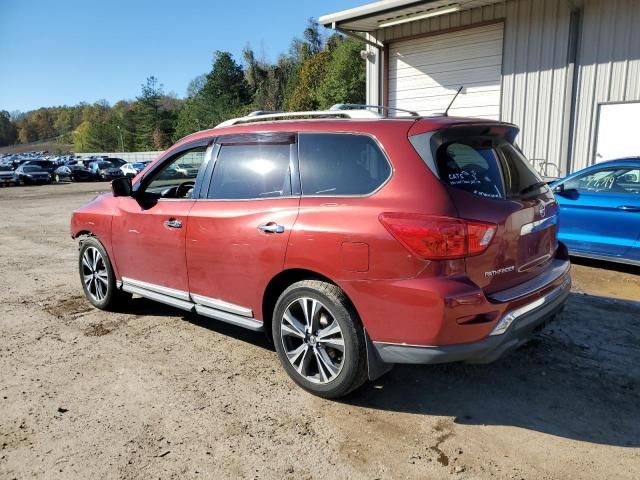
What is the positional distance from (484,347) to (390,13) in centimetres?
1021

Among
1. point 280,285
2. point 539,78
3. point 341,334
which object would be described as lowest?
point 341,334

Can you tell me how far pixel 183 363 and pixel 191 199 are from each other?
4.43 ft

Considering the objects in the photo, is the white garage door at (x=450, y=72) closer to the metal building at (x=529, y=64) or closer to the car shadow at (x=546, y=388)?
the metal building at (x=529, y=64)

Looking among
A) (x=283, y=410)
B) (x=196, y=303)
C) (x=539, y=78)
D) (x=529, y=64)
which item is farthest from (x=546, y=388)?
(x=529, y=64)

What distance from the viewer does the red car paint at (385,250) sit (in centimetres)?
278

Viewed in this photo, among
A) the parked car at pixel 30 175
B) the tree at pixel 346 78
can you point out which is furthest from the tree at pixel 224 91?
the parked car at pixel 30 175

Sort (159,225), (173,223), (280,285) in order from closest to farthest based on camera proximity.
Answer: (280,285), (173,223), (159,225)

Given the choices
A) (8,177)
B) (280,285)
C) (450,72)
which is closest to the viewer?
(280,285)

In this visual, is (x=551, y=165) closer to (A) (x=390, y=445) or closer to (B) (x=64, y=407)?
(A) (x=390, y=445)

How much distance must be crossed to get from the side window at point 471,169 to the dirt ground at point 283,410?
1439 mm

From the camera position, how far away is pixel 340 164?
3305 millimetres

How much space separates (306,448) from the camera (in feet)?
9.26

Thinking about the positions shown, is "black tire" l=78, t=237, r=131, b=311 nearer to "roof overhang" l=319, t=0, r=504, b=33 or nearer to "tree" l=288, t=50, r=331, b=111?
"roof overhang" l=319, t=0, r=504, b=33

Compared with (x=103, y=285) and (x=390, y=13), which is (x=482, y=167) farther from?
(x=390, y=13)
